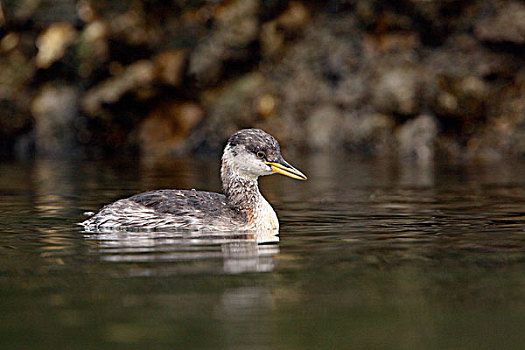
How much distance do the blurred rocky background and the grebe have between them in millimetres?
19886

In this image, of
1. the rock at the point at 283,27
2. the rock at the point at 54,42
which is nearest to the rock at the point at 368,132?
the rock at the point at 283,27

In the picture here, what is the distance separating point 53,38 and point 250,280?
92.8ft

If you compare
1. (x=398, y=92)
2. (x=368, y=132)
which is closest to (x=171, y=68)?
(x=368, y=132)

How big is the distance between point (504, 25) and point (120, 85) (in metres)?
13.1

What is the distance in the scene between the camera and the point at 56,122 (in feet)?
112

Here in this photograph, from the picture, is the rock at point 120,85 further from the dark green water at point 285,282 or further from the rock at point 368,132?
the dark green water at point 285,282

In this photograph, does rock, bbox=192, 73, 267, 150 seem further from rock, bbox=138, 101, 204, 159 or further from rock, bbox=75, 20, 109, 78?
rock, bbox=75, 20, 109, 78

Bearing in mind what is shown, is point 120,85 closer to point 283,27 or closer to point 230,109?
point 230,109

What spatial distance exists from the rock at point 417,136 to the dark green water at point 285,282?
15577mm

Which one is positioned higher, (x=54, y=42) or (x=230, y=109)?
(x=54, y=42)

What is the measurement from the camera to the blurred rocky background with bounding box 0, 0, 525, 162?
31484 millimetres

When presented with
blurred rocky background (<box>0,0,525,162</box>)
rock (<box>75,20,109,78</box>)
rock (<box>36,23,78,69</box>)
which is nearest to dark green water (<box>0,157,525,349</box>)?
blurred rocky background (<box>0,0,525,162</box>)

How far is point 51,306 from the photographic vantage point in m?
6.82

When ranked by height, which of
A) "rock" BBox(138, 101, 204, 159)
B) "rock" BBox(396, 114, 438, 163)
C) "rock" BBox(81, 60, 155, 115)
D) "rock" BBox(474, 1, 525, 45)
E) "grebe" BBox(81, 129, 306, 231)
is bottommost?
"grebe" BBox(81, 129, 306, 231)
